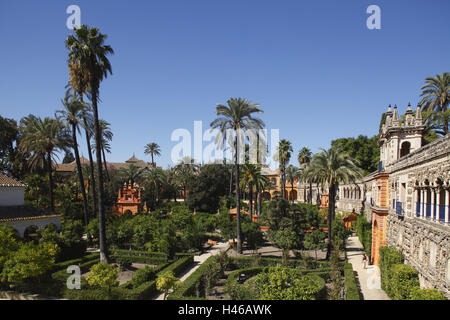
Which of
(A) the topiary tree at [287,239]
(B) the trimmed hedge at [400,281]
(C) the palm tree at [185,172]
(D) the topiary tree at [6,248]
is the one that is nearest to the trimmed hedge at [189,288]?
(A) the topiary tree at [287,239]

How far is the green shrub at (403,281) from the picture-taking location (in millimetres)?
13875

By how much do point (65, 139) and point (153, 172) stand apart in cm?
2048

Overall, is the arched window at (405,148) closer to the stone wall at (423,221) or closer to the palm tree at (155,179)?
the stone wall at (423,221)

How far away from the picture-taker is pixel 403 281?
Result: 46.6 feet

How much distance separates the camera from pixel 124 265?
22.4 m

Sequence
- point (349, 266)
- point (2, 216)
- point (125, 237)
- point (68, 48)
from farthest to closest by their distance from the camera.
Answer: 1. point (125, 237)
2. point (2, 216)
3. point (68, 48)
4. point (349, 266)

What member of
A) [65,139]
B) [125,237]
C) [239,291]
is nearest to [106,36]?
[65,139]

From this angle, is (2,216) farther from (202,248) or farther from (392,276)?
(392,276)

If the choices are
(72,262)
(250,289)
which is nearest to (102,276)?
(250,289)

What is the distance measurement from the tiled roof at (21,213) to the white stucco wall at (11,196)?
95cm

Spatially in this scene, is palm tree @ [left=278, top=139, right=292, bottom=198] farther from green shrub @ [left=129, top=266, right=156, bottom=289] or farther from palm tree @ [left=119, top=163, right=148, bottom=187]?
green shrub @ [left=129, top=266, right=156, bottom=289]

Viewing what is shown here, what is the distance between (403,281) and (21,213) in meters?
29.6

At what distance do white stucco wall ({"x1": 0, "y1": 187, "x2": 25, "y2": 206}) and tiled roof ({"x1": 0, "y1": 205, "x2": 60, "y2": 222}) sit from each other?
95cm

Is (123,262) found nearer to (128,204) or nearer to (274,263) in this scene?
(274,263)
